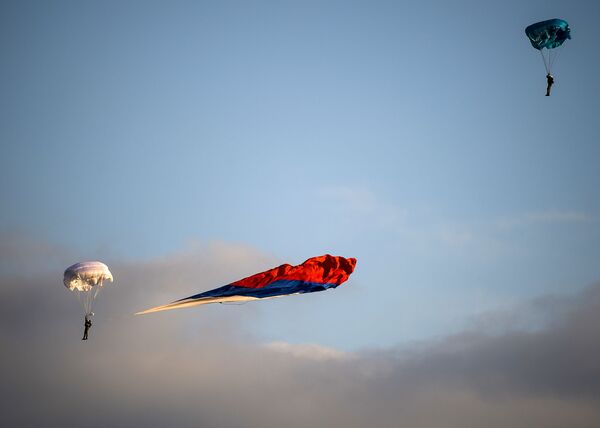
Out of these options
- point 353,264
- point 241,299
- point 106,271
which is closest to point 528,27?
point 353,264

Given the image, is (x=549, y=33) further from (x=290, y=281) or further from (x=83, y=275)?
(x=83, y=275)

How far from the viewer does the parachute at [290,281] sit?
250 feet

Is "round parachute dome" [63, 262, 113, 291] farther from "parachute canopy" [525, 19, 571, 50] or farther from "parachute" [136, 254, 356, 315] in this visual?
"parachute canopy" [525, 19, 571, 50]

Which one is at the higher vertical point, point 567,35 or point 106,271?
point 567,35

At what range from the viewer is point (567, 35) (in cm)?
7981

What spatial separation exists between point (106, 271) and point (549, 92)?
1330 inches

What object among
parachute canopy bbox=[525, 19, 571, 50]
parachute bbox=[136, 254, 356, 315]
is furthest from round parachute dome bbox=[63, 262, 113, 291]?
parachute canopy bbox=[525, 19, 571, 50]

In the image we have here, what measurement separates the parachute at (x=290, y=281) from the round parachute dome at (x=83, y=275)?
37.1 ft

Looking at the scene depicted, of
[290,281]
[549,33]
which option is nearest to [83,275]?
[290,281]

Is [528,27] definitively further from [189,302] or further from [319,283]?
[189,302]

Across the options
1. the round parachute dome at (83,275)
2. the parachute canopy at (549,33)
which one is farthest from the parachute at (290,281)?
the parachute canopy at (549,33)

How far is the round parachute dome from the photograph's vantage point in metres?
83.1

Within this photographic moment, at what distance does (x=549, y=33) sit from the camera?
79.4 m

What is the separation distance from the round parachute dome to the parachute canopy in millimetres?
34723
